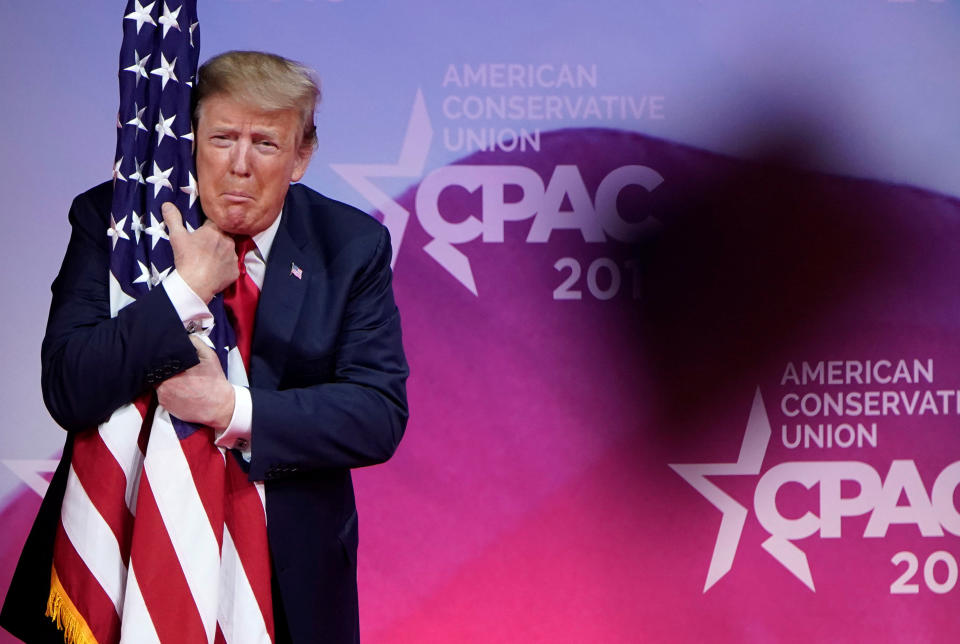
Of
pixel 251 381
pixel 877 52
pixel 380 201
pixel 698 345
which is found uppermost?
pixel 877 52

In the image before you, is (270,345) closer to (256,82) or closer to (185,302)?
(185,302)

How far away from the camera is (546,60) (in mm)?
3109

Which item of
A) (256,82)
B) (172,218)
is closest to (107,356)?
(172,218)

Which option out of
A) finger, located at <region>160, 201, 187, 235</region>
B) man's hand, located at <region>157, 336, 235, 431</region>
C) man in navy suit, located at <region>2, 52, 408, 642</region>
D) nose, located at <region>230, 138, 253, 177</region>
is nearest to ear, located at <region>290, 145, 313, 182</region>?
man in navy suit, located at <region>2, 52, 408, 642</region>

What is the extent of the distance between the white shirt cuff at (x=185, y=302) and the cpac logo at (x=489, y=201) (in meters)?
1.40

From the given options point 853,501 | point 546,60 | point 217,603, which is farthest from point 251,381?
point 853,501

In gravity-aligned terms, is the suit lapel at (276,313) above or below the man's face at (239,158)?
below

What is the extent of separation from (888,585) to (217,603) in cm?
227

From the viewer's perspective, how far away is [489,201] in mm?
3100

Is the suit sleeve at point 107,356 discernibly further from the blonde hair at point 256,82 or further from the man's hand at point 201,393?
the blonde hair at point 256,82

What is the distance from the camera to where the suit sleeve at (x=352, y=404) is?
5.70ft

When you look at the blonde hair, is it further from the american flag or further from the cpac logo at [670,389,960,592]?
the cpac logo at [670,389,960,592]

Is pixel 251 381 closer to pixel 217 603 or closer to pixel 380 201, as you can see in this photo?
pixel 217 603

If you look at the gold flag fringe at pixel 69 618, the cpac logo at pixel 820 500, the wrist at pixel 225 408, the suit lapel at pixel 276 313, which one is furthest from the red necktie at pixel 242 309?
the cpac logo at pixel 820 500
